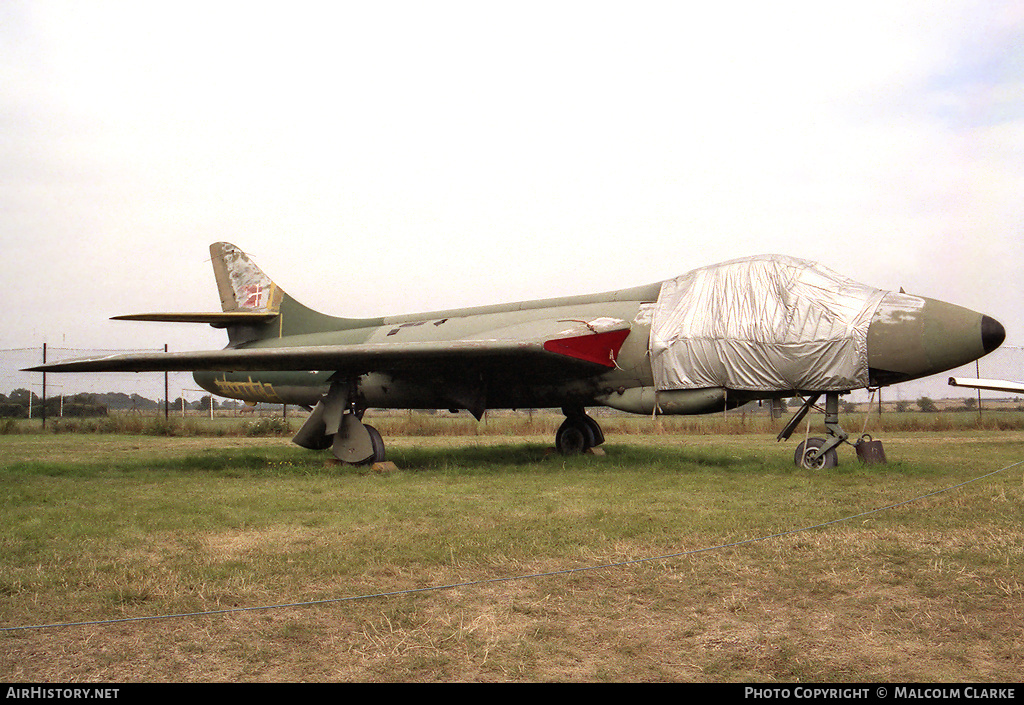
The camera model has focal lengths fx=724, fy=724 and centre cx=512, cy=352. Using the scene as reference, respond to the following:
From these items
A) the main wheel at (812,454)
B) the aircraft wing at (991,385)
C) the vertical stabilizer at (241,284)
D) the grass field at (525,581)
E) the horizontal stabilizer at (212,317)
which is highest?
the vertical stabilizer at (241,284)

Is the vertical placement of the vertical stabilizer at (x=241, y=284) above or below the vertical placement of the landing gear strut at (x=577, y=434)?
above

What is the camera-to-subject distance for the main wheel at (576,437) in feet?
42.7

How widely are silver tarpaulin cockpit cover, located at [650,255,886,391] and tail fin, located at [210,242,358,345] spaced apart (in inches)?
266

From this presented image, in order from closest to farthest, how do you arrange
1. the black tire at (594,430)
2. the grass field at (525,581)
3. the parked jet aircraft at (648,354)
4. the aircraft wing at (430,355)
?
1. the grass field at (525,581)
2. the parked jet aircraft at (648,354)
3. the aircraft wing at (430,355)
4. the black tire at (594,430)

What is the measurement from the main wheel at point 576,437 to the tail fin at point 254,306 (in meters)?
4.66

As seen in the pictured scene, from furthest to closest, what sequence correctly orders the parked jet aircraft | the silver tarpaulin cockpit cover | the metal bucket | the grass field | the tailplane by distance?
the tailplane
the metal bucket
the silver tarpaulin cockpit cover
the parked jet aircraft
the grass field

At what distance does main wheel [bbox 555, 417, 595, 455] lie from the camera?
512 inches

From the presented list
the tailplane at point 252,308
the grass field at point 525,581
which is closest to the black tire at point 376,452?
the grass field at point 525,581

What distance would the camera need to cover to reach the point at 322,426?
11.9 m

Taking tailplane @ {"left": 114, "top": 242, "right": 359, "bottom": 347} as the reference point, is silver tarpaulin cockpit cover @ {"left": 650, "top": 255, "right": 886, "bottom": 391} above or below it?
below

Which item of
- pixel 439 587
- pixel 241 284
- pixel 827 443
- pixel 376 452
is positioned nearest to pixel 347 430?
pixel 376 452

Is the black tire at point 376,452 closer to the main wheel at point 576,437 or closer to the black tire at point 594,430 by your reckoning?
the main wheel at point 576,437

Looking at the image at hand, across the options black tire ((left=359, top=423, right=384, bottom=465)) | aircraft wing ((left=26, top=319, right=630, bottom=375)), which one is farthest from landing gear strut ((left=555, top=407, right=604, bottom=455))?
black tire ((left=359, top=423, right=384, bottom=465))

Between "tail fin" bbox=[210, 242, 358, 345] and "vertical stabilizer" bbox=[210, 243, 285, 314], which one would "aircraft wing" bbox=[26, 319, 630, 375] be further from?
"vertical stabilizer" bbox=[210, 243, 285, 314]
